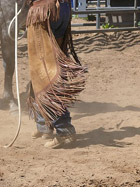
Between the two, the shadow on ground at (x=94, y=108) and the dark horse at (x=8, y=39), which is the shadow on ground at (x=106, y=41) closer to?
the shadow on ground at (x=94, y=108)

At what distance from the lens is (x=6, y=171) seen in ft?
12.9

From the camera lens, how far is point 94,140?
501 cm

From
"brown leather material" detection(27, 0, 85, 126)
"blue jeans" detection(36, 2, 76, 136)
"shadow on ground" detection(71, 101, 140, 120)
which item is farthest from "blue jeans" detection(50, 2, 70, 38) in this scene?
"shadow on ground" detection(71, 101, 140, 120)

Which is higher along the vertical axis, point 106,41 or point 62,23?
point 62,23

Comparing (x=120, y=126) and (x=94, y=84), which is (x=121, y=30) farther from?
(x=120, y=126)

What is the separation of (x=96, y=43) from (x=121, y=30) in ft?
2.88

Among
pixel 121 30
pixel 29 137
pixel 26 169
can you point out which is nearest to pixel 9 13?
pixel 29 137

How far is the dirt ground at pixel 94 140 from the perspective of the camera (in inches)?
149

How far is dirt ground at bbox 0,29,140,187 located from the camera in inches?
149

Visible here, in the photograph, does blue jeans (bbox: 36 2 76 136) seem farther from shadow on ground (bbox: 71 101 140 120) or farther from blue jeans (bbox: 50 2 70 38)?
shadow on ground (bbox: 71 101 140 120)

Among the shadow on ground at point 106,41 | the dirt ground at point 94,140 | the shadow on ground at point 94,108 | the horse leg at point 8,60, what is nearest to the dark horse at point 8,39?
the horse leg at point 8,60

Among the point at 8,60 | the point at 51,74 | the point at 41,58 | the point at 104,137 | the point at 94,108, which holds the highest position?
the point at 41,58

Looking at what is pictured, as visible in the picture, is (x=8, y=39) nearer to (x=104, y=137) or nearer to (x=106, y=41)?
(x=104, y=137)

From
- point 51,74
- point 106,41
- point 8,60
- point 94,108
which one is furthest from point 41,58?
point 106,41
